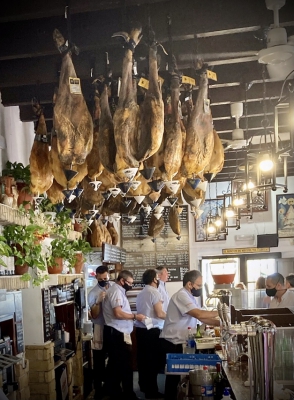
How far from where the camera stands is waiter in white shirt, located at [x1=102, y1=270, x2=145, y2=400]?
7062 mm

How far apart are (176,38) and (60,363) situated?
3990 mm

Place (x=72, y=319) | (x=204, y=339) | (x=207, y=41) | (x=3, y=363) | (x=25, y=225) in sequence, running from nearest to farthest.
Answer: (x=3, y=363)
(x=207, y=41)
(x=25, y=225)
(x=204, y=339)
(x=72, y=319)

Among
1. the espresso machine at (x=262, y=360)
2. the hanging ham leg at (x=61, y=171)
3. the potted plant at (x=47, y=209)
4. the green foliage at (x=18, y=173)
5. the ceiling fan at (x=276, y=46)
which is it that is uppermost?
the ceiling fan at (x=276, y=46)

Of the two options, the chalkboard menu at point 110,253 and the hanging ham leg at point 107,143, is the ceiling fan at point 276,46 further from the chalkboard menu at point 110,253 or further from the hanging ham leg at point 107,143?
the chalkboard menu at point 110,253

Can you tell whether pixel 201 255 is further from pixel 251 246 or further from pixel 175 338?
pixel 175 338

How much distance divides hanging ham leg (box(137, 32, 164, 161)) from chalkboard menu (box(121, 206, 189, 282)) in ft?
31.1

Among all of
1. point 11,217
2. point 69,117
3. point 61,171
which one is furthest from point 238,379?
point 11,217

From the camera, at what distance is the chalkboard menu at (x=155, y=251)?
1279 cm

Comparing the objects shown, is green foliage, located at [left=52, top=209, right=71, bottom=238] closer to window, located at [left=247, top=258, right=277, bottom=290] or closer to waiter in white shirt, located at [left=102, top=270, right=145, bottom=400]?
waiter in white shirt, located at [left=102, top=270, right=145, bottom=400]

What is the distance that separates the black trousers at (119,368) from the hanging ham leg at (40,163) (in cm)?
350

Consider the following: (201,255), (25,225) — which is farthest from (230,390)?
(201,255)

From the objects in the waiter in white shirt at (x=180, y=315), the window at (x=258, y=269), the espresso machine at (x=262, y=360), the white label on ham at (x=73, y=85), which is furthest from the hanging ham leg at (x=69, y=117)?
the window at (x=258, y=269)

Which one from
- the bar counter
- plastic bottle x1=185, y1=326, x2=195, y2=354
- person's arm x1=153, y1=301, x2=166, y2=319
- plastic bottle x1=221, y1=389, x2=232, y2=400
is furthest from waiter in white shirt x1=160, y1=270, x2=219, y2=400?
plastic bottle x1=221, y1=389, x2=232, y2=400

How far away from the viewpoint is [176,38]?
4.05 meters
